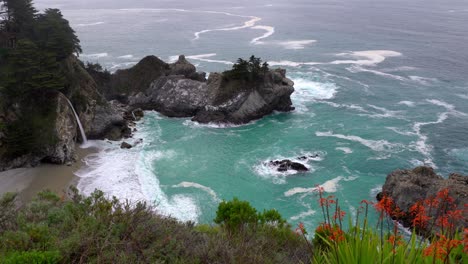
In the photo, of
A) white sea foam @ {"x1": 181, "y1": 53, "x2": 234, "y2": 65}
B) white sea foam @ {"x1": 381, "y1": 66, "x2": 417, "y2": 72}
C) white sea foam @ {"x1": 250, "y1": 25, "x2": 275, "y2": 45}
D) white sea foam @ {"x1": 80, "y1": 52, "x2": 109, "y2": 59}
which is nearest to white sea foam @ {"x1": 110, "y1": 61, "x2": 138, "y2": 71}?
white sea foam @ {"x1": 181, "y1": 53, "x2": 234, "y2": 65}

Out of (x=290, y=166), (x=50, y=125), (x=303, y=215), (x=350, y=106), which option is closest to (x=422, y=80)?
(x=350, y=106)

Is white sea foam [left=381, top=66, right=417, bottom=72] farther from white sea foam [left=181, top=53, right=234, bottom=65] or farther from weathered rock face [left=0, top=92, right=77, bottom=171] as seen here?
weathered rock face [left=0, top=92, right=77, bottom=171]

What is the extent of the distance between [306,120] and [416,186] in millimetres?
22064

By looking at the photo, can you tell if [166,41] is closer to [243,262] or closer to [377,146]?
[377,146]

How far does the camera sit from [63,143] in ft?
127

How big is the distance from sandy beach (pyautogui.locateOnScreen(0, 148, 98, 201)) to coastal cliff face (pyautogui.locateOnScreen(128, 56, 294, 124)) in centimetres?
1837

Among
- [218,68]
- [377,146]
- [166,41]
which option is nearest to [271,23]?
[166,41]

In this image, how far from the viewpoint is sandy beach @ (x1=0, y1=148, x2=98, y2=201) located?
33.0 m

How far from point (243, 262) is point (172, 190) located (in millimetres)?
26057

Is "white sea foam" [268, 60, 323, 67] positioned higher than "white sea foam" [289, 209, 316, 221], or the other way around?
"white sea foam" [268, 60, 323, 67]

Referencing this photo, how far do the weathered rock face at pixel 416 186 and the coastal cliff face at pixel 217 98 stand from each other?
2296 centimetres

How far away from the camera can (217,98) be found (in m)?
52.6

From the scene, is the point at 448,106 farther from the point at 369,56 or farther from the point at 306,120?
the point at 369,56

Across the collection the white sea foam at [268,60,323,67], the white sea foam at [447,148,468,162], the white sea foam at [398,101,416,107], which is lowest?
the white sea foam at [447,148,468,162]
